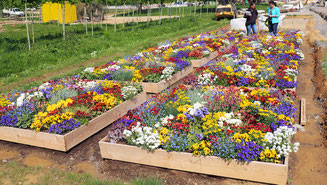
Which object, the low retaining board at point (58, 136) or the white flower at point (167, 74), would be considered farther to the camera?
the white flower at point (167, 74)

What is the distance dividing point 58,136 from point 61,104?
1130 millimetres

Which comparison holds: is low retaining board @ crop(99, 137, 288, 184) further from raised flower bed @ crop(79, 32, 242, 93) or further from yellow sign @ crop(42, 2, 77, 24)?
yellow sign @ crop(42, 2, 77, 24)

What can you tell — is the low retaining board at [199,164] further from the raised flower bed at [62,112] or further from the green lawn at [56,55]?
the green lawn at [56,55]

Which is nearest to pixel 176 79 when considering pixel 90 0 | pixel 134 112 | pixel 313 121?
pixel 134 112

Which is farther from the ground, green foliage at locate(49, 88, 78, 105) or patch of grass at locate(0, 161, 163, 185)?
green foliage at locate(49, 88, 78, 105)

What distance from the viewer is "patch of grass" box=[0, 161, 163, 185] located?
Result: 171 inches

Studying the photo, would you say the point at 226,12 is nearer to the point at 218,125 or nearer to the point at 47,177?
the point at 218,125

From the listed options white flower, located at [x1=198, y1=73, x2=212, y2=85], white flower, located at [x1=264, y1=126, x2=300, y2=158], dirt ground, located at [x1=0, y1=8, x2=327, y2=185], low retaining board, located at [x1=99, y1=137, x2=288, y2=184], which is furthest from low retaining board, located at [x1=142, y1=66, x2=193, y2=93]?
white flower, located at [x1=264, y1=126, x2=300, y2=158]

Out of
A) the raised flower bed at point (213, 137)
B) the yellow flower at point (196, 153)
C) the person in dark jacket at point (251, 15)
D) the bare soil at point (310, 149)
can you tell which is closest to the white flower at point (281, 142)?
the raised flower bed at point (213, 137)

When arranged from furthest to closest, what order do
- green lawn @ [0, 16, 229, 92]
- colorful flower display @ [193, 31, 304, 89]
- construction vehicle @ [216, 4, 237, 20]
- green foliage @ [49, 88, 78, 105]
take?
construction vehicle @ [216, 4, 237, 20] → green lawn @ [0, 16, 229, 92] → colorful flower display @ [193, 31, 304, 89] → green foliage @ [49, 88, 78, 105]

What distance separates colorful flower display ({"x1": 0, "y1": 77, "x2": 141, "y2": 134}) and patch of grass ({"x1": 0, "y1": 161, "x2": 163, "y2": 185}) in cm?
83

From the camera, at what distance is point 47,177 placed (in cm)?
467

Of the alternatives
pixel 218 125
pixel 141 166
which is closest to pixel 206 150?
pixel 218 125

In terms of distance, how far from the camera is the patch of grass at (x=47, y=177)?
14.3ft
